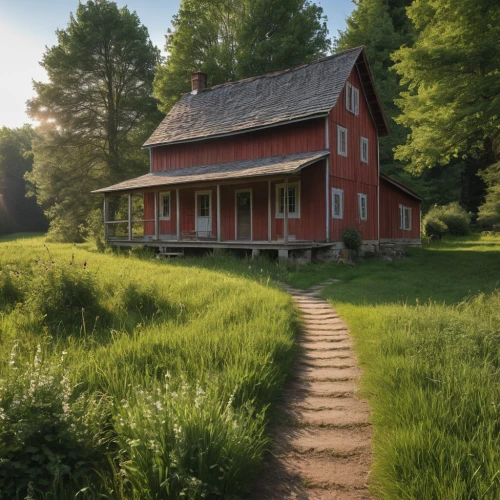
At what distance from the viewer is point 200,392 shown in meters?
3.51

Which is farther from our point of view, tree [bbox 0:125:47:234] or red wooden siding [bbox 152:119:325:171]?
tree [bbox 0:125:47:234]

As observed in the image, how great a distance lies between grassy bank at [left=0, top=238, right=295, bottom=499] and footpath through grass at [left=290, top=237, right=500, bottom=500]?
1.07 meters

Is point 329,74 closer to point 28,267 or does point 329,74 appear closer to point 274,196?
point 274,196

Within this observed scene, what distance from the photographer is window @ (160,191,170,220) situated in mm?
22859

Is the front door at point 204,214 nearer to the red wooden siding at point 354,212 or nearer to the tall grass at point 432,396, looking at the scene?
the red wooden siding at point 354,212

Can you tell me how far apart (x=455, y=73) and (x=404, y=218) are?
1217 centimetres

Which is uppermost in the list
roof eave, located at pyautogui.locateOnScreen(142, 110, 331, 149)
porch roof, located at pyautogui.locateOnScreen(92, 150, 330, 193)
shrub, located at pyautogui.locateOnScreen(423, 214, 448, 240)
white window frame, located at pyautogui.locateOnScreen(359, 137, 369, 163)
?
roof eave, located at pyautogui.locateOnScreen(142, 110, 331, 149)

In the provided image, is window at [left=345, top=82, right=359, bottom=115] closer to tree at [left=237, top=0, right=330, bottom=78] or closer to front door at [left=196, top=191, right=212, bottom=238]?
front door at [left=196, top=191, right=212, bottom=238]

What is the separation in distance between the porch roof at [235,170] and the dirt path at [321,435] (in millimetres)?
9922

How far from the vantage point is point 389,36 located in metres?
33.1

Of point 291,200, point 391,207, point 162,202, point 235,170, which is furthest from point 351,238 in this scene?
point 162,202

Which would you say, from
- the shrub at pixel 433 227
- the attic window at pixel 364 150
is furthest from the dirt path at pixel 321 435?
the shrub at pixel 433 227

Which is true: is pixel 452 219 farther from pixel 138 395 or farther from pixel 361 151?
pixel 138 395

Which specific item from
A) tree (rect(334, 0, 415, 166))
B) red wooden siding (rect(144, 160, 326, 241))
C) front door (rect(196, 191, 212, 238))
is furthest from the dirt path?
tree (rect(334, 0, 415, 166))
